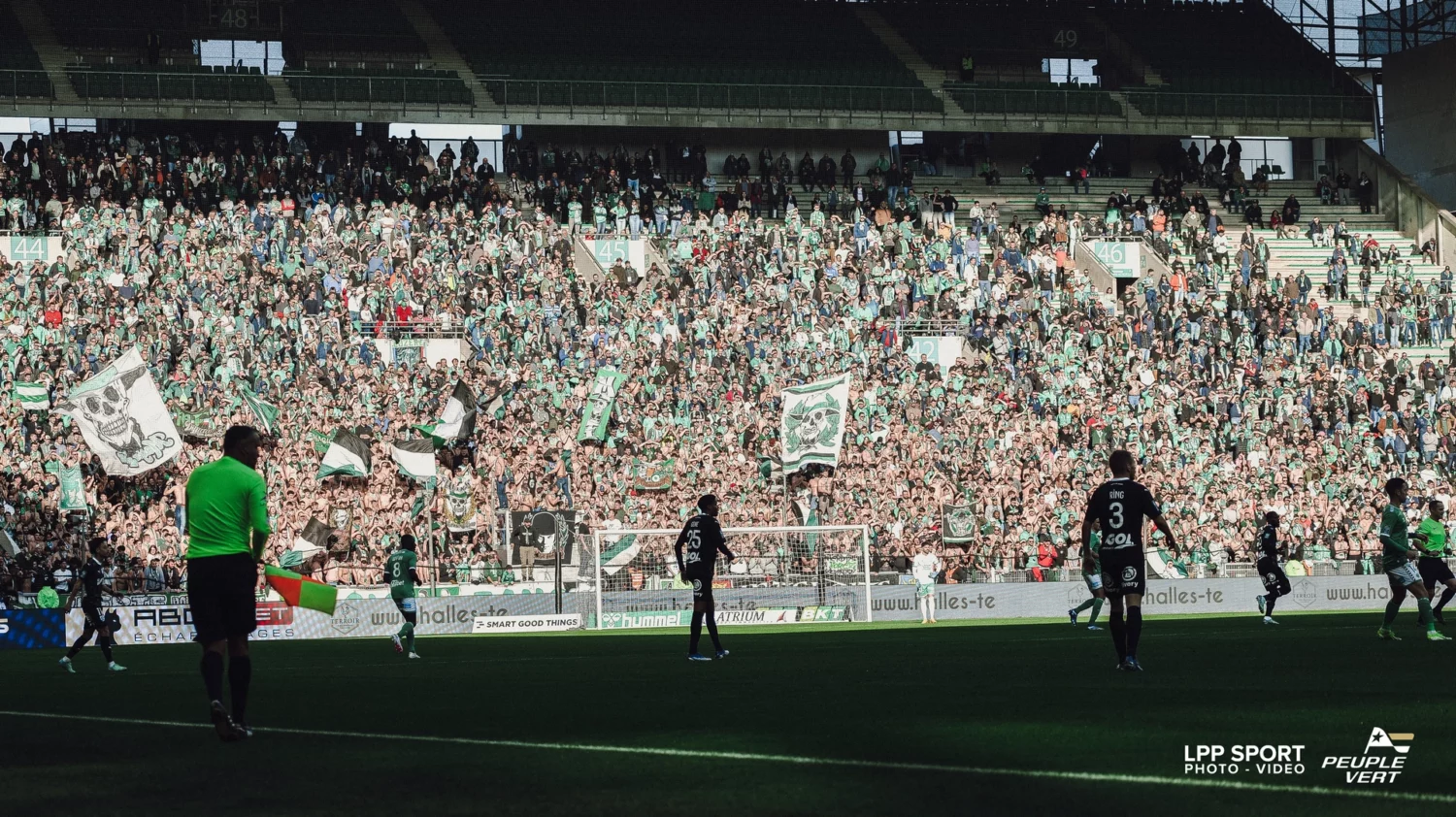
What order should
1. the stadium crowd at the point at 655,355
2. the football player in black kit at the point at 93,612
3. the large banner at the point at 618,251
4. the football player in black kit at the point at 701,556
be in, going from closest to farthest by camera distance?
the football player in black kit at the point at 701,556
the football player in black kit at the point at 93,612
the stadium crowd at the point at 655,355
the large banner at the point at 618,251

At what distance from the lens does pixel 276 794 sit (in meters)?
8.29

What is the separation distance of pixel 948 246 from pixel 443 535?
60.7 feet

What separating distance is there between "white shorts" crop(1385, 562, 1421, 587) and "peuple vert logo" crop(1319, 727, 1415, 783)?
1200cm

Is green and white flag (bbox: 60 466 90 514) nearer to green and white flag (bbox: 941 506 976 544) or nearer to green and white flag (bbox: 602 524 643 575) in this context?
green and white flag (bbox: 602 524 643 575)

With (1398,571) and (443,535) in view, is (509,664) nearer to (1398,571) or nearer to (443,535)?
(1398,571)

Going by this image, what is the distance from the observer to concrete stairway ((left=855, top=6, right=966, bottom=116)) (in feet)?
188

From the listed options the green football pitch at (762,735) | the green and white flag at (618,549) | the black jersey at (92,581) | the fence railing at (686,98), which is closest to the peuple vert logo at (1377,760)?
the green football pitch at (762,735)

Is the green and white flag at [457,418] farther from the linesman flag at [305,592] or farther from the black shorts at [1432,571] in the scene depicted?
the linesman flag at [305,592]

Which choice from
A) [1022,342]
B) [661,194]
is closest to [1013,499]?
[1022,342]

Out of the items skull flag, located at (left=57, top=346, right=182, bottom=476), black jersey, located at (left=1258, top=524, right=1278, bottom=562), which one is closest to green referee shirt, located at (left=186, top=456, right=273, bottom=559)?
black jersey, located at (left=1258, top=524, right=1278, bottom=562)

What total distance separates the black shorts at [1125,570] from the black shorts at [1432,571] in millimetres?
7341

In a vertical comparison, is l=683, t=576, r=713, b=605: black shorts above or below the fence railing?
below

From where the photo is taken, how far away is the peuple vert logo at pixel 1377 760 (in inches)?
320

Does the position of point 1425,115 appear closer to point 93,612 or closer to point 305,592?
point 93,612
